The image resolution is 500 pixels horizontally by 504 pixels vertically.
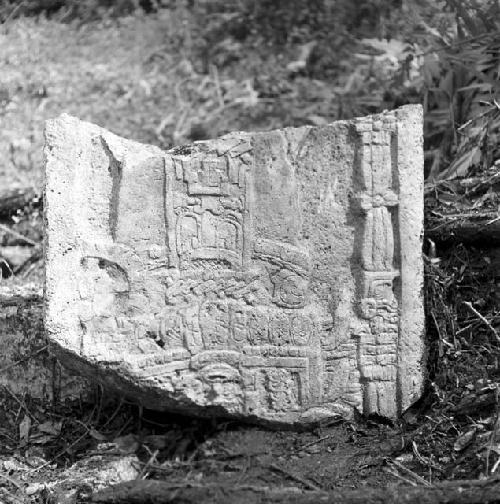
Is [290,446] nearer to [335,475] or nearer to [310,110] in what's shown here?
[335,475]

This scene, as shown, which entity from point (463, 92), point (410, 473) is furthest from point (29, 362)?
point (463, 92)

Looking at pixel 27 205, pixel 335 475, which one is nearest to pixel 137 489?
pixel 335 475

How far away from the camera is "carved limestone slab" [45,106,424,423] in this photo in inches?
112

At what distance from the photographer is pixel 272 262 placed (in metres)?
2.89

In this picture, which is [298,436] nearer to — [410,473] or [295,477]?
[295,477]

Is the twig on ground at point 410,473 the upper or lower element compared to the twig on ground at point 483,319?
lower

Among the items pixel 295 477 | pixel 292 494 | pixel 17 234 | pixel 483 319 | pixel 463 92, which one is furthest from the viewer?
pixel 463 92

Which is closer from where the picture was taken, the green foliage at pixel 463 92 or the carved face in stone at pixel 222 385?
the carved face in stone at pixel 222 385

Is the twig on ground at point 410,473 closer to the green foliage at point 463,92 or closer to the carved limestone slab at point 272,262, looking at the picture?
the carved limestone slab at point 272,262

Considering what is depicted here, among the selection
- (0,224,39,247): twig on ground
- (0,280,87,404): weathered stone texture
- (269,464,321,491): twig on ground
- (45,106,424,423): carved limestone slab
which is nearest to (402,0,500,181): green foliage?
(45,106,424,423): carved limestone slab

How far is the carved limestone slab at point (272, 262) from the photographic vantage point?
2.85m

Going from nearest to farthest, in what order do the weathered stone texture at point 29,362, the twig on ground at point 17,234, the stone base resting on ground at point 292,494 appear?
1. the stone base resting on ground at point 292,494
2. the weathered stone texture at point 29,362
3. the twig on ground at point 17,234

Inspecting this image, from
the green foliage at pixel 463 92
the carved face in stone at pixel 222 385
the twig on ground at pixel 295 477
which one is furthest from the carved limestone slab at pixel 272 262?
the green foliage at pixel 463 92

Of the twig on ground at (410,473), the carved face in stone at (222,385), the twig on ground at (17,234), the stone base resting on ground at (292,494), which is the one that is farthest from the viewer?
the twig on ground at (17,234)
